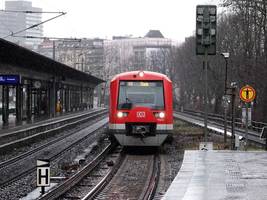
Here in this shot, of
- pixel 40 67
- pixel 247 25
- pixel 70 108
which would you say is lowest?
pixel 70 108

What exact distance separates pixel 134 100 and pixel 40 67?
22.7 meters

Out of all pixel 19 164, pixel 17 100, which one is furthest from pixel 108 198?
pixel 17 100

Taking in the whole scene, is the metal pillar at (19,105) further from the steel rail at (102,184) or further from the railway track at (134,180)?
the steel rail at (102,184)

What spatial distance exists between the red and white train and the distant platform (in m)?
4.25

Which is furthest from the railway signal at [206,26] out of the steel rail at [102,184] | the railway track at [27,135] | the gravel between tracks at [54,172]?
the railway track at [27,135]

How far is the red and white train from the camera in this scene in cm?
1955

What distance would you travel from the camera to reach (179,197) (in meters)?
8.91

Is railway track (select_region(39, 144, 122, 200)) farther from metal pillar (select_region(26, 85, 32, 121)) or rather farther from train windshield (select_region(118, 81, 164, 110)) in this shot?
metal pillar (select_region(26, 85, 32, 121))

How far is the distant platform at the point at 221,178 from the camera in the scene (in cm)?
902

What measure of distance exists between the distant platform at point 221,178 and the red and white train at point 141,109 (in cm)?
425

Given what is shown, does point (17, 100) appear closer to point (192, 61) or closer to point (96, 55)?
point (192, 61)

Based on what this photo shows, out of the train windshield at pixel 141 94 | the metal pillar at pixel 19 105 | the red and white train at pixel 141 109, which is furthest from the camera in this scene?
the metal pillar at pixel 19 105

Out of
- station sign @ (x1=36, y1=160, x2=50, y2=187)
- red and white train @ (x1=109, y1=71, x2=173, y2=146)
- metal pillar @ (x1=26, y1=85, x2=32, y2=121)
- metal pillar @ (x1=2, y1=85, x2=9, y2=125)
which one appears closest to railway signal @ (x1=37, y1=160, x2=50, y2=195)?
station sign @ (x1=36, y1=160, x2=50, y2=187)

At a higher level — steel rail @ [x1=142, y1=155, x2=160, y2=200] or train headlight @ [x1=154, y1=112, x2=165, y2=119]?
train headlight @ [x1=154, y1=112, x2=165, y2=119]
